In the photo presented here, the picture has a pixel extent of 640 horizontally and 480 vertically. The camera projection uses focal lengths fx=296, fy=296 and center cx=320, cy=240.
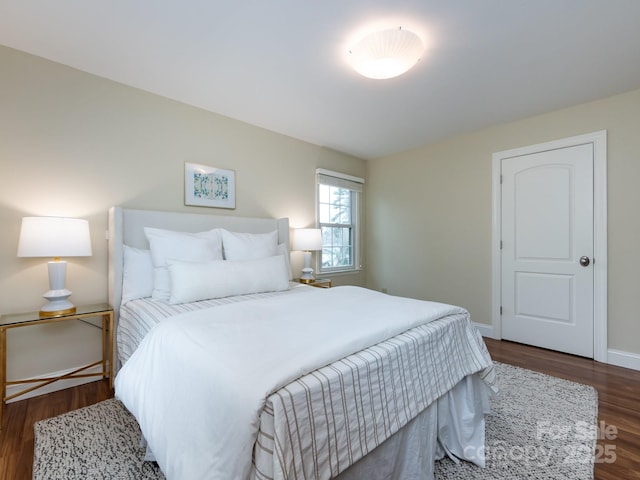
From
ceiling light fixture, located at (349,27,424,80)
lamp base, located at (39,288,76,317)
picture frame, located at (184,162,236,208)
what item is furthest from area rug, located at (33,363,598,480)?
ceiling light fixture, located at (349,27,424,80)

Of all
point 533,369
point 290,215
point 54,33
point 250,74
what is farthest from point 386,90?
point 533,369

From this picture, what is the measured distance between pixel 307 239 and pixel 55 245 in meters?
2.18

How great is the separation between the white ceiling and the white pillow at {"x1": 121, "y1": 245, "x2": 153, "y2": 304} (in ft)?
4.54

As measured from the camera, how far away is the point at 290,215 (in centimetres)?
360

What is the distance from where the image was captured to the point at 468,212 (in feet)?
11.5

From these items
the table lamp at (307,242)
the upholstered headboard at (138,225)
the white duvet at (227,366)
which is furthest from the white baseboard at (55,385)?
the table lamp at (307,242)

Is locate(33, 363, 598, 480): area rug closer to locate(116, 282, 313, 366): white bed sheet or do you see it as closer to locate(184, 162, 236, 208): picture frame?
locate(116, 282, 313, 366): white bed sheet

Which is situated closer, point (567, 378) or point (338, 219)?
point (567, 378)

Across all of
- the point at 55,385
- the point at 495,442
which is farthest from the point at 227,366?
the point at 55,385

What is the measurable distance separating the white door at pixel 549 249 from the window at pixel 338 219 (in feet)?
6.20

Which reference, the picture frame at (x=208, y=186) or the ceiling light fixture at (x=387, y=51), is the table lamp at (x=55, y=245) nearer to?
the picture frame at (x=208, y=186)

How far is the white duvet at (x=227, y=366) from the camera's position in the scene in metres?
0.87

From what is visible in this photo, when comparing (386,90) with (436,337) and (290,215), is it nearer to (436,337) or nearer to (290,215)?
(290,215)

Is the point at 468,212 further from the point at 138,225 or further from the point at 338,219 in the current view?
the point at 138,225
